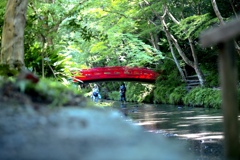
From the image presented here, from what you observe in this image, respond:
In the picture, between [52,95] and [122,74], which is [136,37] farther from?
[52,95]

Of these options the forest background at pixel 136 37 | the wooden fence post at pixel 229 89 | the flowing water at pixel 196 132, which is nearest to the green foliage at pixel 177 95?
the forest background at pixel 136 37

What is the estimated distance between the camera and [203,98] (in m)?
19.1

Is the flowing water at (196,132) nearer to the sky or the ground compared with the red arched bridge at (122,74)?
nearer to the ground

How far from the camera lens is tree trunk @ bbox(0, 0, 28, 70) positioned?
6613 mm

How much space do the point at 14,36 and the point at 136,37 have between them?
1539 cm

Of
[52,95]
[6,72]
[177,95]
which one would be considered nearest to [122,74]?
[177,95]

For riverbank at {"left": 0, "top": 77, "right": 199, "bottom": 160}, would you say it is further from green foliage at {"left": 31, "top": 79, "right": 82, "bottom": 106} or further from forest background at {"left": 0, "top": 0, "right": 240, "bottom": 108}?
forest background at {"left": 0, "top": 0, "right": 240, "bottom": 108}

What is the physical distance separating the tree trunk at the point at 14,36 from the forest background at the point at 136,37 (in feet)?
0.59

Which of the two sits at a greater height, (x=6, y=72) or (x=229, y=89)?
(x=6, y=72)

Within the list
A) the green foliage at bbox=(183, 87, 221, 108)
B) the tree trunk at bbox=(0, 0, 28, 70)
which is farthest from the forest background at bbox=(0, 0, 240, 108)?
the tree trunk at bbox=(0, 0, 28, 70)

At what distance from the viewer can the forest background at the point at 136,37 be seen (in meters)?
9.43

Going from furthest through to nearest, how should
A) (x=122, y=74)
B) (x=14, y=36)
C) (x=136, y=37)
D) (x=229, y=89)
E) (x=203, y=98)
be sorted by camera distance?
1. (x=122, y=74)
2. (x=136, y=37)
3. (x=203, y=98)
4. (x=14, y=36)
5. (x=229, y=89)

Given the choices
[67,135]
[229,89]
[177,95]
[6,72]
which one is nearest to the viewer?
[67,135]

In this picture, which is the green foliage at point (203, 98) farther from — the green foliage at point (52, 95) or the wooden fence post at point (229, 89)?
the green foliage at point (52, 95)
